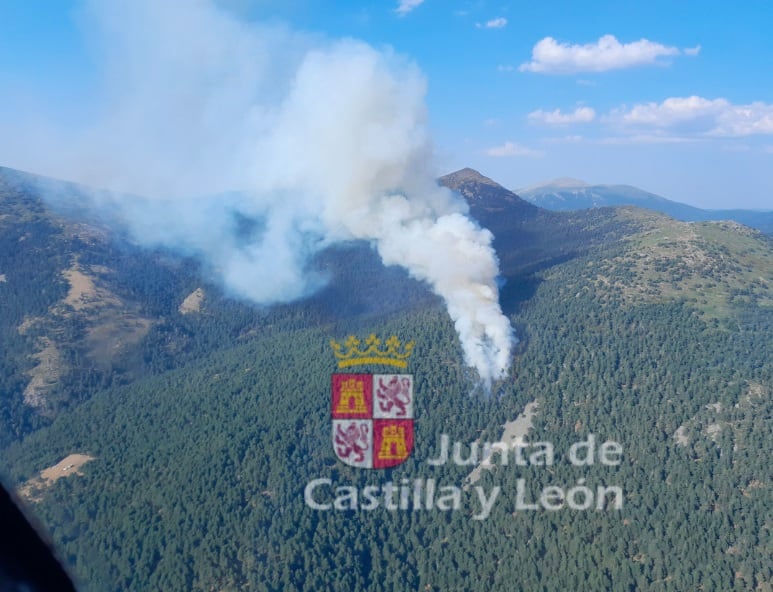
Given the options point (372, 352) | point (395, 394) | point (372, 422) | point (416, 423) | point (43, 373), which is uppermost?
point (372, 352)

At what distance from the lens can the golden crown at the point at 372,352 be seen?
64.8 meters

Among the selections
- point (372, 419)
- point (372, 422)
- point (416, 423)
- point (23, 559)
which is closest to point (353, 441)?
point (372, 422)

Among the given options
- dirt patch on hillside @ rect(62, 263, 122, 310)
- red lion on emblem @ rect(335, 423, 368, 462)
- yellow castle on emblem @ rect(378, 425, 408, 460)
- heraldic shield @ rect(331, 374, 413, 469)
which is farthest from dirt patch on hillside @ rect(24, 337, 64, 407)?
yellow castle on emblem @ rect(378, 425, 408, 460)

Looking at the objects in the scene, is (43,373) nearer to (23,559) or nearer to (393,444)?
(393,444)

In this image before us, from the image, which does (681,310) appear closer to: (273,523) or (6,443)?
(273,523)

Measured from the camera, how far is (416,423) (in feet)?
192

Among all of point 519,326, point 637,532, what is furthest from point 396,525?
point 519,326

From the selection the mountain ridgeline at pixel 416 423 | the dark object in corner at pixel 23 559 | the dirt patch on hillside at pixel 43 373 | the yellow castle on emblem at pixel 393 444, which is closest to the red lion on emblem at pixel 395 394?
the yellow castle on emblem at pixel 393 444

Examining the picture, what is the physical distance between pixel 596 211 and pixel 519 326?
7790 centimetres

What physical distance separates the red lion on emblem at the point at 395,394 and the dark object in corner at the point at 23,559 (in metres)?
49.7

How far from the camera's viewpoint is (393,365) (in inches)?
2542

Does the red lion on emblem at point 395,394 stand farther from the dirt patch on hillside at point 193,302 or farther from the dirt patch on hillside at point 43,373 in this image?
the dirt patch on hillside at point 193,302

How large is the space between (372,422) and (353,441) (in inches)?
113

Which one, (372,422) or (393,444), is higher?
(372,422)
